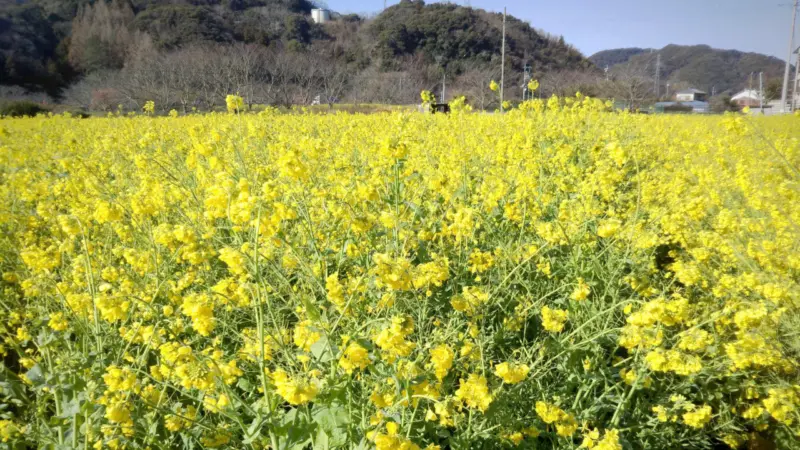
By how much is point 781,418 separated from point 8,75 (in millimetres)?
43288

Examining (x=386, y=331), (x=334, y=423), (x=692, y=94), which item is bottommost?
(x=334, y=423)

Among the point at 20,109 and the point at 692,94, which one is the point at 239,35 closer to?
the point at 20,109

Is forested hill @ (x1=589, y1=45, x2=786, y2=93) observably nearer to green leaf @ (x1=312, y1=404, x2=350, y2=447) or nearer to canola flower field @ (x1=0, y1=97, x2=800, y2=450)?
canola flower field @ (x1=0, y1=97, x2=800, y2=450)

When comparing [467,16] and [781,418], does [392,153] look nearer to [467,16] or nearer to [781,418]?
[781,418]

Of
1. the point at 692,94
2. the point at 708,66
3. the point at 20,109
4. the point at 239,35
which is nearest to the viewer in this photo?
the point at 20,109

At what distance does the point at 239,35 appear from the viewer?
45750 mm

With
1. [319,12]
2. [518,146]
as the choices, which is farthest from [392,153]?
[319,12]

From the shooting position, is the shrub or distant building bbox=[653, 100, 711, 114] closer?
the shrub

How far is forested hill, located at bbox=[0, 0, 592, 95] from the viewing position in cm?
3531

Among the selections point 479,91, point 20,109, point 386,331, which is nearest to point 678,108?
point 479,91

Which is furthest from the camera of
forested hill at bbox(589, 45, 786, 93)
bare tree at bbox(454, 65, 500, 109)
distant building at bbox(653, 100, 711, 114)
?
forested hill at bbox(589, 45, 786, 93)

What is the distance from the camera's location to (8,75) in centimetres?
3203

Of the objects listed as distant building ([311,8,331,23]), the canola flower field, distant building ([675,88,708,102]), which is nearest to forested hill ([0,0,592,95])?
distant building ([311,8,331,23])

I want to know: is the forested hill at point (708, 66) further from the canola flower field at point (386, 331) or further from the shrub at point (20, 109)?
the canola flower field at point (386, 331)
